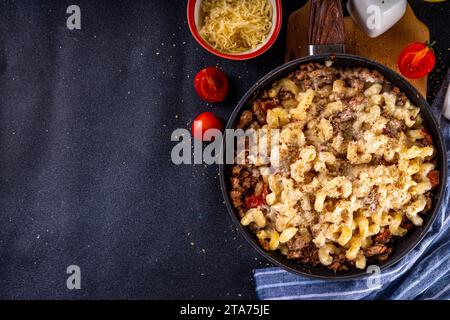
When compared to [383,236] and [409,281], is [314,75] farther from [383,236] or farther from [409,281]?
[409,281]

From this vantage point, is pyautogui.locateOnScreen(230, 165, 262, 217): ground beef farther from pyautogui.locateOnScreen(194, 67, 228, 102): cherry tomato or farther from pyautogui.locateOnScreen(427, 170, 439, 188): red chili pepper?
pyautogui.locateOnScreen(427, 170, 439, 188): red chili pepper

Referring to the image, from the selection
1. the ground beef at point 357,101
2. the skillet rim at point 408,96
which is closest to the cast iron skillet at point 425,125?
the skillet rim at point 408,96

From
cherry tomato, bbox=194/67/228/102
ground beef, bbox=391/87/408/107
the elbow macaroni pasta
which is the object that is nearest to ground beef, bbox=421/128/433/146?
the elbow macaroni pasta

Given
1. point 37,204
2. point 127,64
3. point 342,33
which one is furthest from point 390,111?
point 37,204

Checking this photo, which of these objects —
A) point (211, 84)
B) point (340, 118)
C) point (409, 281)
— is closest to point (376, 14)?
point (340, 118)

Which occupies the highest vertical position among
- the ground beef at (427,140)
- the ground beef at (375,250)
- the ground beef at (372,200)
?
the ground beef at (427,140)

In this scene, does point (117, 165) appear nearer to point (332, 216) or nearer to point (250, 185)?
point (250, 185)

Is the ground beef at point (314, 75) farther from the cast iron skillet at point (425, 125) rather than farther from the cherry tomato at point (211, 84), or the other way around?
the cherry tomato at point (211, 84)
